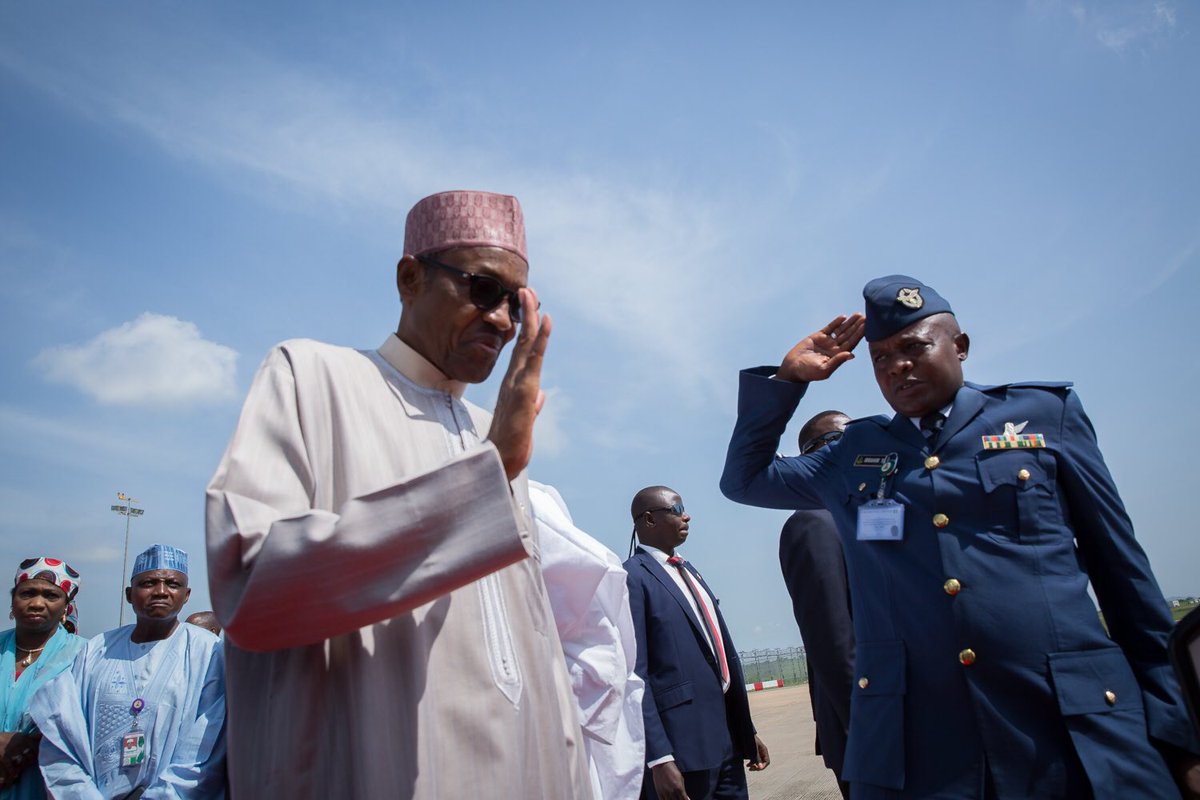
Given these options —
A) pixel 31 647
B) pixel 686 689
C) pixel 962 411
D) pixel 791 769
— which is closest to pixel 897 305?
pixel 962 411

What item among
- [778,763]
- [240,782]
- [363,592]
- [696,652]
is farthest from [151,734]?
[778,763]

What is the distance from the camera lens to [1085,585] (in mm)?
2730

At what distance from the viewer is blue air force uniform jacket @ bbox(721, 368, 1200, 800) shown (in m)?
2.48

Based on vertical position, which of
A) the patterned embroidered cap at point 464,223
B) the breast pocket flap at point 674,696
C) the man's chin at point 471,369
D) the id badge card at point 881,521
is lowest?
the breast pocket flap at point 674,696

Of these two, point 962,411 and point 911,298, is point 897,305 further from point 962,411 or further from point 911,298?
point 962,411

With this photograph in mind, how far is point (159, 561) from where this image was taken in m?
6.44

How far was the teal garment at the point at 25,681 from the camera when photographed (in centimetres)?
542

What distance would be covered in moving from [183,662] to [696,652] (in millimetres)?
3504

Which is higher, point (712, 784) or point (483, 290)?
point (483, 290)

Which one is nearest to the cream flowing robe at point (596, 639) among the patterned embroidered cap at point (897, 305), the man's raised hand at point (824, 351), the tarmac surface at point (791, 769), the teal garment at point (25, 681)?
the man's raised hand at point (824, 351)

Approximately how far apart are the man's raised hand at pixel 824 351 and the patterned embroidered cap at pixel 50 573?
5966mm

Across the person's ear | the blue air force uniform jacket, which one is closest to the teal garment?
the person's ear

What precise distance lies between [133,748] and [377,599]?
4.77 metres

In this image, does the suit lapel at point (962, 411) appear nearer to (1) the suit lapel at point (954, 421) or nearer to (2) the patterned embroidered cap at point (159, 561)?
(1) the suit lapel at point (954, 421)
